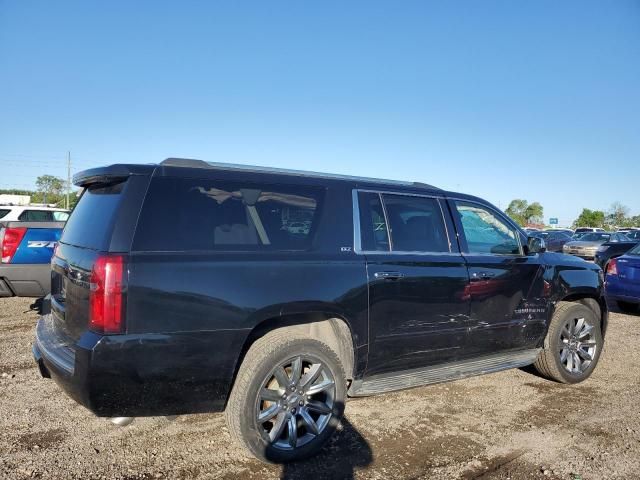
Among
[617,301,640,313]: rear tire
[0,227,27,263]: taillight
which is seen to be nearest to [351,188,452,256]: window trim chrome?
[0,227,27,263]: taillight

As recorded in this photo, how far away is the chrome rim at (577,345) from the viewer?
5.17 meters

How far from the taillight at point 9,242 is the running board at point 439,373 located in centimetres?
565

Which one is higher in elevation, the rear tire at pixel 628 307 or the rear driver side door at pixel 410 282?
the rear driver side door at pixel 410 282

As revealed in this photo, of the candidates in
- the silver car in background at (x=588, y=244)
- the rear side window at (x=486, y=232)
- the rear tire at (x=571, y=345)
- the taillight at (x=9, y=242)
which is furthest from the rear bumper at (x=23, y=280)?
the silver car in background at (x=588, y=244)

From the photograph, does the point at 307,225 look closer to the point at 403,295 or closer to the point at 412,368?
the point at 403,295

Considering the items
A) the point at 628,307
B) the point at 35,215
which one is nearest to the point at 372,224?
the point at 628,307

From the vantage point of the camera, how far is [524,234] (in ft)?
16.2

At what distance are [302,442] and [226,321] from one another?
1006mm

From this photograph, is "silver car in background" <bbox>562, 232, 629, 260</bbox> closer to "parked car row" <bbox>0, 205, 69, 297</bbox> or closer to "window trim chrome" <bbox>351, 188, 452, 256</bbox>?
"window trim chrome" <bbox>351, 188, 452, 256</bbox>

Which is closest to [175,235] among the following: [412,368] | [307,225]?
[307,225]

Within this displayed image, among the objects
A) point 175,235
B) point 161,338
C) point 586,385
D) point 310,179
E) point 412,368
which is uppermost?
point 310,179

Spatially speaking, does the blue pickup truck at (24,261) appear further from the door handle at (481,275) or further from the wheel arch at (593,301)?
the wheel arch at (593,301)

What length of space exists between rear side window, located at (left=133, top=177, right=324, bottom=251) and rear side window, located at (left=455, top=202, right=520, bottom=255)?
158cm

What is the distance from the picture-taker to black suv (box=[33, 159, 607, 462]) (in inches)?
112
